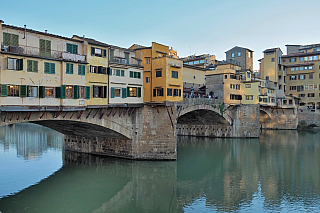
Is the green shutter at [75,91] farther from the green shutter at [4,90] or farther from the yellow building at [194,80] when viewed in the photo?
the yellow building at [194,80]

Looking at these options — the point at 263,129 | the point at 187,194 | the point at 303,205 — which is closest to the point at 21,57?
the point at 187,194

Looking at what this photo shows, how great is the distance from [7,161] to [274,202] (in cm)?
2779

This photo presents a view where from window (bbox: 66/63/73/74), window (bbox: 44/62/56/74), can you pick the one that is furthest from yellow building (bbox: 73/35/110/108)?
window (bbox: 44/62/56/74)

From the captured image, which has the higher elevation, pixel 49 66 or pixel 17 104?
pixel 49 66

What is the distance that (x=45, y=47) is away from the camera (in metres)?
21.3

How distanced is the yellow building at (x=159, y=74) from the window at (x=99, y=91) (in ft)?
16.6

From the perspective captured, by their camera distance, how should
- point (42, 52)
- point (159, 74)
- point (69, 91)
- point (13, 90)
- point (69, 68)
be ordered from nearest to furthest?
point (13, 90), point (42, 52), point (69, 68), point (69, 91), point (159, 74)

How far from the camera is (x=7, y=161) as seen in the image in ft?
99.5

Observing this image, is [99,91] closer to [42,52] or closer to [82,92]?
[82,92]

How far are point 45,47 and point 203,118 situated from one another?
3432 centimetres

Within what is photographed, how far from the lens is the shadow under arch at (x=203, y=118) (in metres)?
47.4

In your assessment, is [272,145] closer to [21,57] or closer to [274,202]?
[274,202]

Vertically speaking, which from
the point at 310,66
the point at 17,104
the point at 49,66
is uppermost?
the point at 310,66

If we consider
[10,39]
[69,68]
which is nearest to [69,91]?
[69,68]
